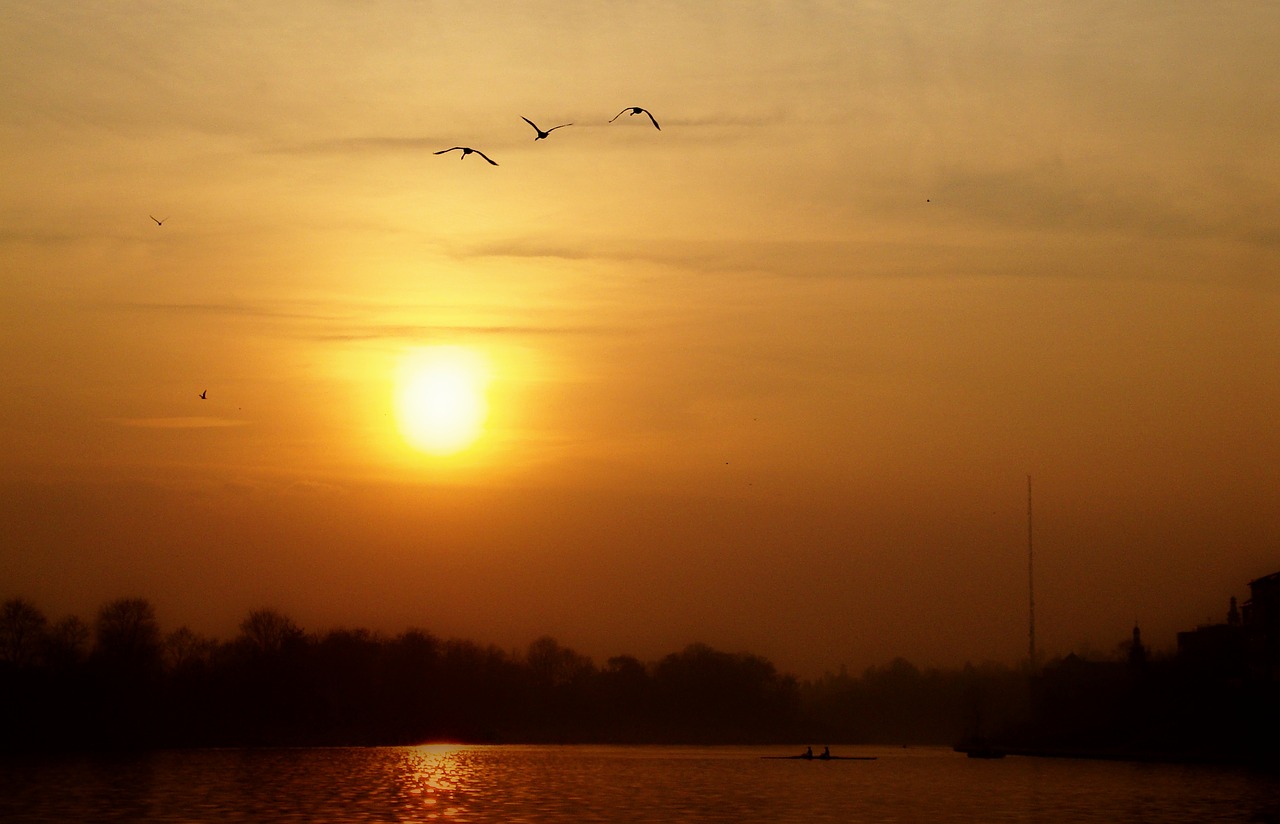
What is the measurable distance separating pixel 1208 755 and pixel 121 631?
123125 mm

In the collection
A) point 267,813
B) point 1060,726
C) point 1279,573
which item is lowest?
point 267,813

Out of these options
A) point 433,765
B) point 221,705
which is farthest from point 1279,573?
point 221,705

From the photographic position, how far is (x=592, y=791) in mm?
101125

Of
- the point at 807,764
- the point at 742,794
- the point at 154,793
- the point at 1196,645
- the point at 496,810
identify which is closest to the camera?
the point at 496,810

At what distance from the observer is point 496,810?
81312mm

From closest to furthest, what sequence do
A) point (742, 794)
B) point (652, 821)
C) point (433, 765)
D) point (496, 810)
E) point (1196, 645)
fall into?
point (652, 821), point (496, 810), point (742, 794), point (433, 765), point (1196, 645)

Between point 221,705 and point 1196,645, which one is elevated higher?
point 1196,645

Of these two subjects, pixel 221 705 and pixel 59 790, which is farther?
pixel 221 705

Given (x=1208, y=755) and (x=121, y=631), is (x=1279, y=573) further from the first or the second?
(x=121, y=631)

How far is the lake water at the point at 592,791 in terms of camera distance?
258ft

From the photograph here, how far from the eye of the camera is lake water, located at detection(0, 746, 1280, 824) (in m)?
78.8

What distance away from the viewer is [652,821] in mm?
74375

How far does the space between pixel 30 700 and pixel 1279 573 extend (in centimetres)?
13139

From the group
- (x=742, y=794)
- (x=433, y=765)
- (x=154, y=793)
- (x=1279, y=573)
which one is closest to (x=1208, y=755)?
(x=1279, y=573)
